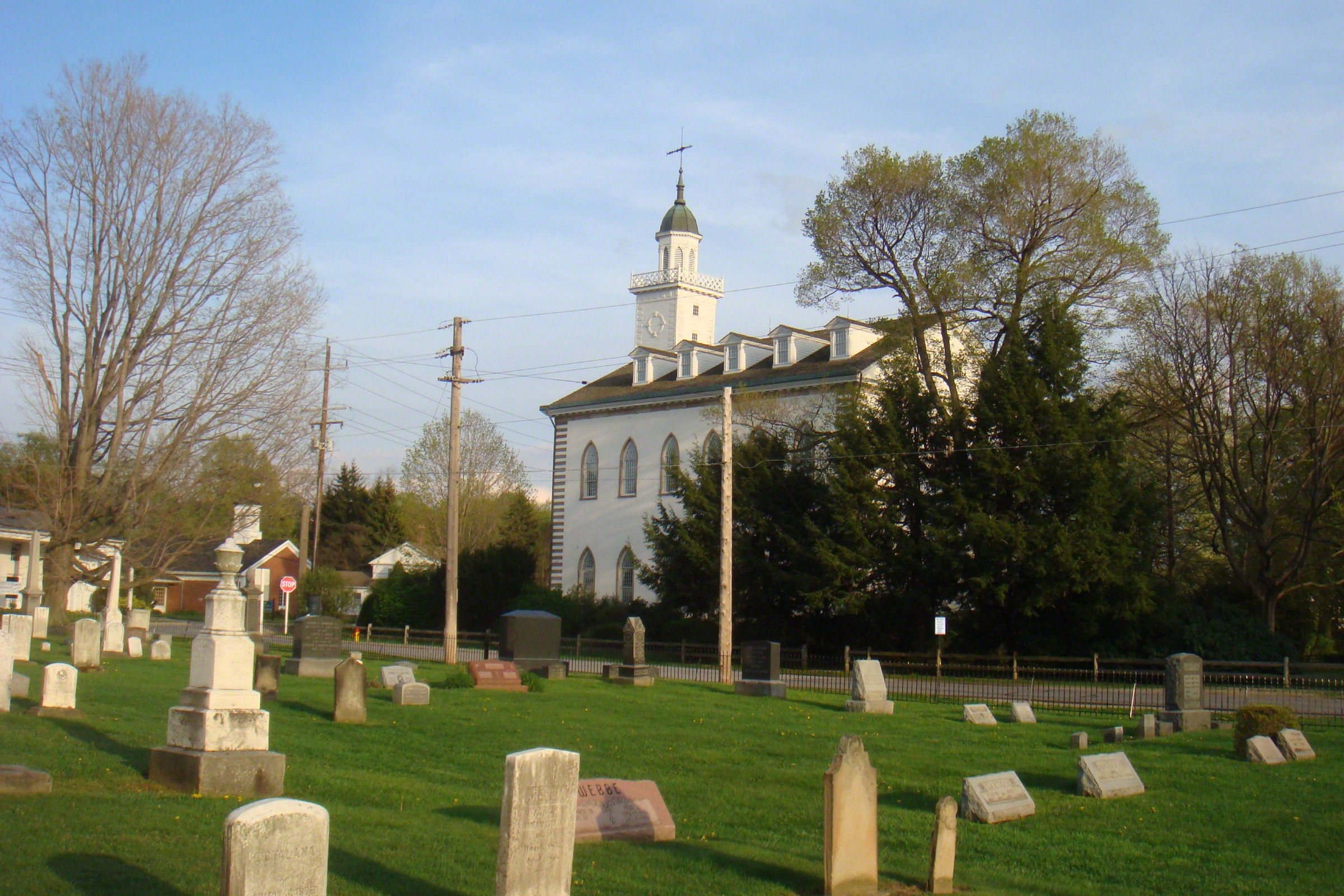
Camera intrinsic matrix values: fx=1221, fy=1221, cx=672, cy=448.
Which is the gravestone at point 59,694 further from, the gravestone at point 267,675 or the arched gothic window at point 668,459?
the arched gothic window at point 668,459

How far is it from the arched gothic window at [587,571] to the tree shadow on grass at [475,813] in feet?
142

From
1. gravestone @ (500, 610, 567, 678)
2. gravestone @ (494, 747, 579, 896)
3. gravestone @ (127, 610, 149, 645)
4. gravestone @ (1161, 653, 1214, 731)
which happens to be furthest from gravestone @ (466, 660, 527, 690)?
gravestone @ (494, 747, 579, 896)

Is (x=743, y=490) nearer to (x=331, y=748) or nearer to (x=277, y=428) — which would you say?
(x=277, y=428)

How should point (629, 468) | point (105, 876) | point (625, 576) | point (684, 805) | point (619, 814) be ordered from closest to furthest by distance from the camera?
point (105, 876), point (619, 814), point (684, 805), point (625, 576), point (629, 468)

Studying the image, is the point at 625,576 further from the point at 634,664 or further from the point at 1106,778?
the point at 1106,778

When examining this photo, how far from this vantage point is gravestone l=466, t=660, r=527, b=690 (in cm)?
2445

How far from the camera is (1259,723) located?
16656 millimetres

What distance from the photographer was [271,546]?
8225 centimetres

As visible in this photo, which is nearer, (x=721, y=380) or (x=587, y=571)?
(x=721, y=380)

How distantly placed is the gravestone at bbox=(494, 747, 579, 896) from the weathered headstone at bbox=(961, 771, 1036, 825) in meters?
5.78

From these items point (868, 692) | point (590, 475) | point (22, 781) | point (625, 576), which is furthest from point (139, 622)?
point (22, 781)

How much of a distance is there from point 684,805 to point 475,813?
7.69ft

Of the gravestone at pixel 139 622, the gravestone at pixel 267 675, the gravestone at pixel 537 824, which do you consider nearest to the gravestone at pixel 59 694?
the gravestone at pixel 267 675

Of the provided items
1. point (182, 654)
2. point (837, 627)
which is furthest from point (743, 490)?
point (182, 654)
